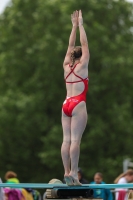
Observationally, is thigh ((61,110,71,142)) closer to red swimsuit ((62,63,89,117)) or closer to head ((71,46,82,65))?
red swimsuit ((62,63,89,117))

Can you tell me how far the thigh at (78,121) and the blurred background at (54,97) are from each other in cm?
3512

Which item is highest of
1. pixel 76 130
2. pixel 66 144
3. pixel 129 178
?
pixel 76 130

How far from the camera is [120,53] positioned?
54.2 meters

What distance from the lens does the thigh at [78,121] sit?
50.7 ft

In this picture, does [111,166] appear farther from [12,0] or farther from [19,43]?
[12,0]

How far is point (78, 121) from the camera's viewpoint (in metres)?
15.5

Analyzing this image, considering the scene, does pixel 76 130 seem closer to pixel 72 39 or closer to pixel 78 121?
pixel 78 121

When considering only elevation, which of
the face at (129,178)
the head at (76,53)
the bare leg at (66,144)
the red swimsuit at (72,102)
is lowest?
the face at (129,178)

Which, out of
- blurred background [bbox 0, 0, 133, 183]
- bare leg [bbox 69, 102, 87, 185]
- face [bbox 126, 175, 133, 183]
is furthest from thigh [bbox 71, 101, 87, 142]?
blurred background [bbox 0, 0, 133, 183]

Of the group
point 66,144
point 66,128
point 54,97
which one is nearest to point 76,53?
point 66,128

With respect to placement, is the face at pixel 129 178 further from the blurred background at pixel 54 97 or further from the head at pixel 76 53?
the blurred background at pixel 54 97

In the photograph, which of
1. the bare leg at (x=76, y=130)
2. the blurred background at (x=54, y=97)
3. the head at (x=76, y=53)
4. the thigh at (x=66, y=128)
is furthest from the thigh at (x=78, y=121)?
the blurred background at (x=54, y=97)

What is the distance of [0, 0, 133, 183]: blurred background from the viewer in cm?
5150

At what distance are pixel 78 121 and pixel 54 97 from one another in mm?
37154
